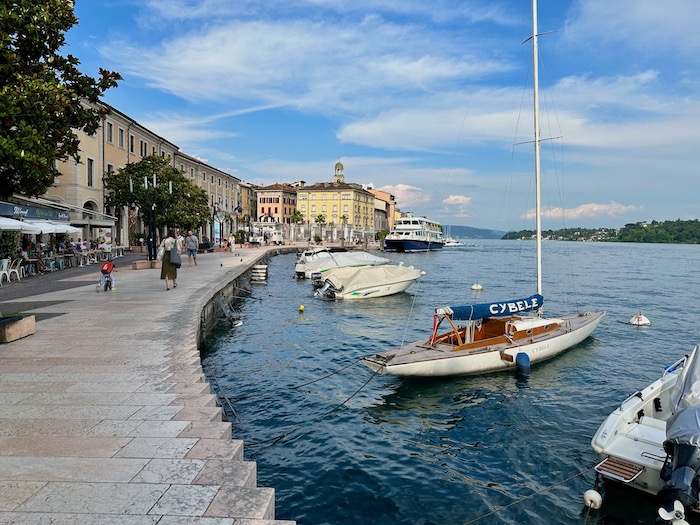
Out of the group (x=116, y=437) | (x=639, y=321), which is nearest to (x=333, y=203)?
(x=639, y=321)

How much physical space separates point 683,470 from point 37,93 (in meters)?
13.0

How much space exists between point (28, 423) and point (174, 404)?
1802mm

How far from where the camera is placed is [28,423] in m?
6.29

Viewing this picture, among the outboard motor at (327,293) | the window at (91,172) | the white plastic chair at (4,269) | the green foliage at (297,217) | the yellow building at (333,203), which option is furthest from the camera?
the yellow building at (333,203)

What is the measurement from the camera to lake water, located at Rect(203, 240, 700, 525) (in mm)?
8188

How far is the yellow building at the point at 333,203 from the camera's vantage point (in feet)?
449

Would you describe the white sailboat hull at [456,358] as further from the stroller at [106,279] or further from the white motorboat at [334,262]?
the white motorboat at [334,262]

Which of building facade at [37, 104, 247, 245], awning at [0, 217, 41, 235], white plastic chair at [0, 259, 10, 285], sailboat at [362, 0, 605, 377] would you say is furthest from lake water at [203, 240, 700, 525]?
building facade at [37, 104, 247, 245]

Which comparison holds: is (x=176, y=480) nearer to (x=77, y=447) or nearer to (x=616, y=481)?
(x=77, y=447)

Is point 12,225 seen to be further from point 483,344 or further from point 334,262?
point 334,262

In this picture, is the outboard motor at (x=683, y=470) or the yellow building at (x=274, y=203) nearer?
the outboard motor at (x=683, y=470)

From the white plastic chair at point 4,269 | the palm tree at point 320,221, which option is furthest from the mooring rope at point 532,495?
the palm tree at point 320,221

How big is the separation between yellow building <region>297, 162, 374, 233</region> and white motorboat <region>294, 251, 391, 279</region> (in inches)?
3575

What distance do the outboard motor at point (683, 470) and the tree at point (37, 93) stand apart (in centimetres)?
1223
